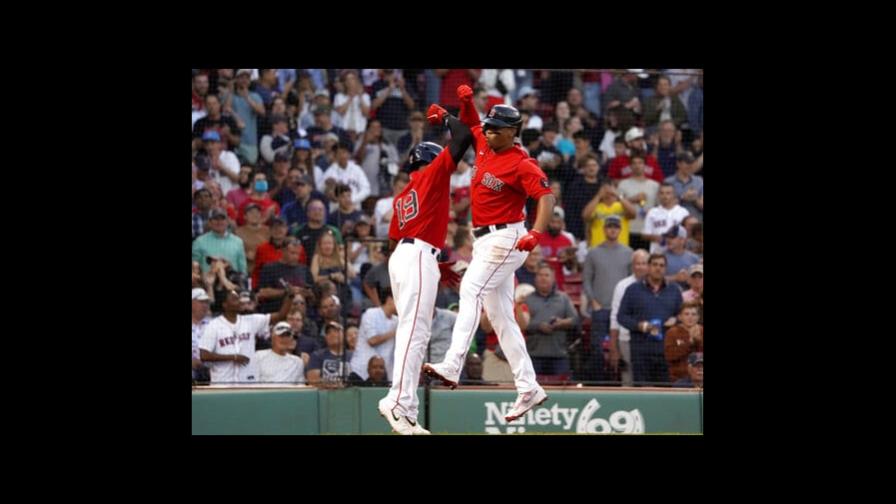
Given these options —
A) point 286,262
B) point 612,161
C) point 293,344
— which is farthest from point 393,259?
point 612,161

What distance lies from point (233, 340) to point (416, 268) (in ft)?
14.5

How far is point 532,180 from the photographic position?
31.9 feet

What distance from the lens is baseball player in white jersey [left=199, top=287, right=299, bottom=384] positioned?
1341 centimetres

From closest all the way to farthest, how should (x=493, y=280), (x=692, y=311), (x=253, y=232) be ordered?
(x=493, y=280) → (x=692, y=311) → (x=253, y=232)

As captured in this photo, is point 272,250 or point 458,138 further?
point 272,250

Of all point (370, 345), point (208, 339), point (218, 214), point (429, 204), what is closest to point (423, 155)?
point (429, 204)

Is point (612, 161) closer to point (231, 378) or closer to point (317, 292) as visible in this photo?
point (317, 292)

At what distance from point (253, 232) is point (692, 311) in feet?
17.0

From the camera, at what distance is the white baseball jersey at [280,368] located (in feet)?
43.8

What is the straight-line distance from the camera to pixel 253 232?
1518 centimetres

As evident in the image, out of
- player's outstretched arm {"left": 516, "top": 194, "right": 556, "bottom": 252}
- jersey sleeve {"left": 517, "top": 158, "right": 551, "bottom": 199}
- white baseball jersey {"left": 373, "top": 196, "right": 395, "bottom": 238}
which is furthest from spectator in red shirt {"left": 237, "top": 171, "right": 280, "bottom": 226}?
player's outstretched arm {"left": 516, "top": 194, "right": 556, "bottom": 252}

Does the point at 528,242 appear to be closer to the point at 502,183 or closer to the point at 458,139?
the point at 502,183

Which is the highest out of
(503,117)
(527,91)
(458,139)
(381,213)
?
(527,91)

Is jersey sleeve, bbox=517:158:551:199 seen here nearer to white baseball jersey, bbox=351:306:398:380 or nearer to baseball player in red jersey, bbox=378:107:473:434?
baseball player in red jersey, bbox=378:107:473:434
